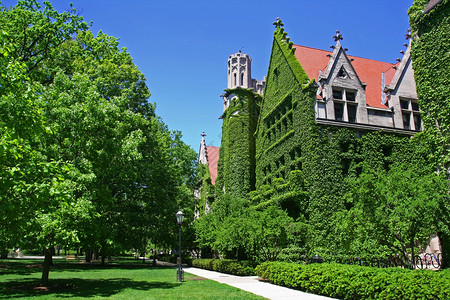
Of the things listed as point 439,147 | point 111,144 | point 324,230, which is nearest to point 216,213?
point 324,230

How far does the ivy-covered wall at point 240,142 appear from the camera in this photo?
3597 cm

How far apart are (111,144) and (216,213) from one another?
50.9ft

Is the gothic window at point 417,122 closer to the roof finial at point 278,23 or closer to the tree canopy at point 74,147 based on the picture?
the roof finial at point 278,23

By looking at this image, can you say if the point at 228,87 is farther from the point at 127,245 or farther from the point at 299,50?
the point at 127,245

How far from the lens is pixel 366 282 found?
10.9 metres

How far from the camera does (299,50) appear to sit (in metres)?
31.4

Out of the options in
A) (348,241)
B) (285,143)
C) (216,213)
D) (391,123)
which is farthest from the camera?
(216,213)

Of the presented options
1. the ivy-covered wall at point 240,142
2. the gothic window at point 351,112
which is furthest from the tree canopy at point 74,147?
the gothic window at point 351,112

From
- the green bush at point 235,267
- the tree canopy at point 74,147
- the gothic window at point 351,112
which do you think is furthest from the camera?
the gothic window at point 351,112

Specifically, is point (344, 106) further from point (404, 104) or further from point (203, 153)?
point (203, 153)

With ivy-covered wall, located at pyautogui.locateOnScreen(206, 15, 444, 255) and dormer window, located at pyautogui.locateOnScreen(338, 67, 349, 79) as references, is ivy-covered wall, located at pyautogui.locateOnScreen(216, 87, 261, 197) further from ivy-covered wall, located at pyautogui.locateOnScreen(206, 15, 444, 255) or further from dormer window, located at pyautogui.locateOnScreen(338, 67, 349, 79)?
dormer window, located at pyautogui.locateOnScreen(338, 67, 349, 79)

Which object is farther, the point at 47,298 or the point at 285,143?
the point at 285,143

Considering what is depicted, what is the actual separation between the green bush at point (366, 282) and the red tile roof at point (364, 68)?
674 inches

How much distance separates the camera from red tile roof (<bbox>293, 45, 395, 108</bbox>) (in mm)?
28158
